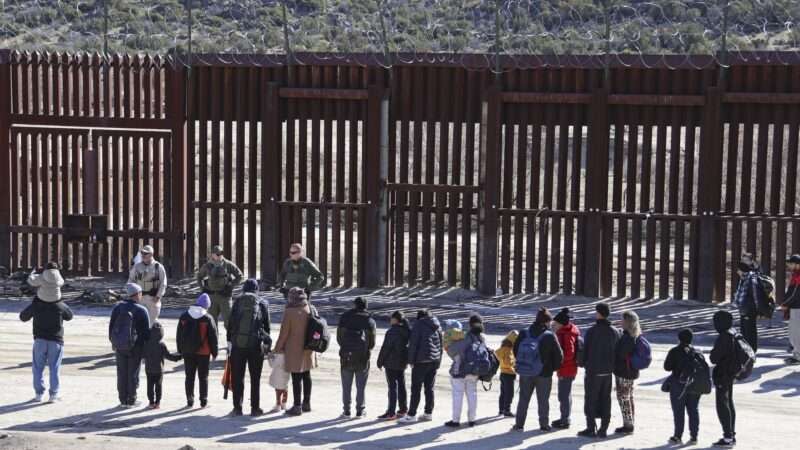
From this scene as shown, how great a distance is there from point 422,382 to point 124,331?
3.30 metres

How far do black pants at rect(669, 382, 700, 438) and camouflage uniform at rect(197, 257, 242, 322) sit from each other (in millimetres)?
6536

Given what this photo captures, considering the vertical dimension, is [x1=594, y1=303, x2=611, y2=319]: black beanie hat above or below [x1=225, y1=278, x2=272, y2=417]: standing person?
above

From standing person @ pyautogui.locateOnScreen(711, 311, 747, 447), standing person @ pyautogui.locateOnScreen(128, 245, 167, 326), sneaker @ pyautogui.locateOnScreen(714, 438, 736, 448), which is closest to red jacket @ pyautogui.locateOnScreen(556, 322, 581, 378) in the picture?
standing person @ pyautogui.locateOnScreen(711, 311, 747, 447)

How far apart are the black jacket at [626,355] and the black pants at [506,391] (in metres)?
1.34

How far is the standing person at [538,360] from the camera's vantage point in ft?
45.3

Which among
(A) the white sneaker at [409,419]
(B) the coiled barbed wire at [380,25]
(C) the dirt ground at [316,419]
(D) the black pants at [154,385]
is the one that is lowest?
(C) the dirt ground at [316,419]

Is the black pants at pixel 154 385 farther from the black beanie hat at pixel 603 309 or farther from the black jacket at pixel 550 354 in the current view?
the black beanie hat at pixel 603 309

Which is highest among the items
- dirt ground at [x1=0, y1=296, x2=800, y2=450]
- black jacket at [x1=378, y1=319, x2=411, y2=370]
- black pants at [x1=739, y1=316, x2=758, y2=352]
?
black jacket at [x1=378, y1=319, x2=411, y2=370]

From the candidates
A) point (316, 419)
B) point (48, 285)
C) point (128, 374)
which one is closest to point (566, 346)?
point (316, 419)

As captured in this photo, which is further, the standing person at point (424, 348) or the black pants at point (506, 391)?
the black pants at point (506, 391)

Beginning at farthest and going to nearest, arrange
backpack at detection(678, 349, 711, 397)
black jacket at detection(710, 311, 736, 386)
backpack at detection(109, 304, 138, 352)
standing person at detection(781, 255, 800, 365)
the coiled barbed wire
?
the coiled barbed wire
standing person at detection(781, 255, 800, 365)
backpack at detection(109, 304, 138, 352)
black jacket at detection(710, 311, 736, 386)
backpack at detection(678, 349, 711, 397)

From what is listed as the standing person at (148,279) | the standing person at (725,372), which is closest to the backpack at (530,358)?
the standing person at (725,372)

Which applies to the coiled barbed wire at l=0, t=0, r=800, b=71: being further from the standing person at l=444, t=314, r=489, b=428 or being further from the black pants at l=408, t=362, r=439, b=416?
the standing person at l=444, t=314, r=489, b=428

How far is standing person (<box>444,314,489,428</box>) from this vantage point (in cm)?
1407
